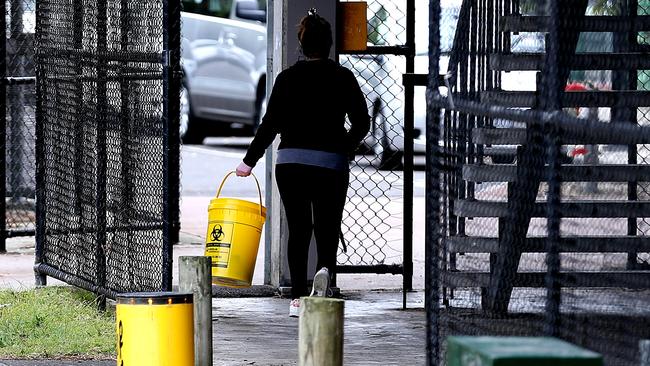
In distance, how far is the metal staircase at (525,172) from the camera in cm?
427

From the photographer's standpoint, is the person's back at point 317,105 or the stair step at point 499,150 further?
the person's back at point 317,105

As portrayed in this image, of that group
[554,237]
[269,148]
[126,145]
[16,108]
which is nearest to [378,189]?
[16,108]

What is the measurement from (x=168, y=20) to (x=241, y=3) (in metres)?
17.4

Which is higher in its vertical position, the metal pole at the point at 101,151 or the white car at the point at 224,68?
the white car at the point at 224,68

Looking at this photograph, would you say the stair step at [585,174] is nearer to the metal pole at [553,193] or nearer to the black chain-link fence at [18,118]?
the metal pole at [553,193]

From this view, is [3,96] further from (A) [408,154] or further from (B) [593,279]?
(B) [593,279]

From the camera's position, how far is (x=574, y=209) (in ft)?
14.4

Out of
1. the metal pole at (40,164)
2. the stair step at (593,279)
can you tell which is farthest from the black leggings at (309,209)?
the stair step at (593,279)

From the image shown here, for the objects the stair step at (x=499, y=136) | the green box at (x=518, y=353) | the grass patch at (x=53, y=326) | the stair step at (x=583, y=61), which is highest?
the stair step at (x=583, y=61)

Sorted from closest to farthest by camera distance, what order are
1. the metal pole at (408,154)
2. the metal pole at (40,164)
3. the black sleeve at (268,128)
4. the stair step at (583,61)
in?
the stair step at (583,61)
the black sleeve at (268,128)
the metal pole at (408,154)
the metal pole at (40,164)

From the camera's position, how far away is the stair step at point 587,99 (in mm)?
5213

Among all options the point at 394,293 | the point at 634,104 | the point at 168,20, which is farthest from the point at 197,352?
the point at 394,293

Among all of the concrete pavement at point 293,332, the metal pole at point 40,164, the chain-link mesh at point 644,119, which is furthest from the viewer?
the metal pole at point 40,164

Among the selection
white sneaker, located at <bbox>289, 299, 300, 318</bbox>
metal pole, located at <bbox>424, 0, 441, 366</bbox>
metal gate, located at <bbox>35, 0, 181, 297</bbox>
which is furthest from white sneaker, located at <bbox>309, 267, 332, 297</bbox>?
metal pole, located at <bbox>424, 0, 441, 366</bbox>
